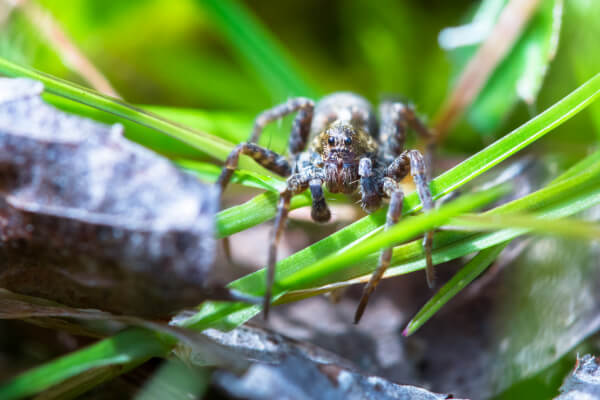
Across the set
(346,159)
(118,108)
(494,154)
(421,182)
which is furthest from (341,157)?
(118,108)

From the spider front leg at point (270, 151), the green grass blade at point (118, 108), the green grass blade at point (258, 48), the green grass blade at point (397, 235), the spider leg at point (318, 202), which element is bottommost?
the green grass blade at point (397, 235)

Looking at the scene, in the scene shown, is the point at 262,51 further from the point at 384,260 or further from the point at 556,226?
the point at 556,226

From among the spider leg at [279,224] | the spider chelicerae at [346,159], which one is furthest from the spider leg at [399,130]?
the spider leg at [279,224]

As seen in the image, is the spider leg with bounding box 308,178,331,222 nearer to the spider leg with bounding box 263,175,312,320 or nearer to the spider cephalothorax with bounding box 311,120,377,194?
the spider leg with bounding box 263,175,312,320

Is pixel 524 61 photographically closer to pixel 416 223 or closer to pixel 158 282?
pixel 416 223

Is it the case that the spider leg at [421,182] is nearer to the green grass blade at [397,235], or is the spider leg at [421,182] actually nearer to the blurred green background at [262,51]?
the green grass blade at [397,235]
